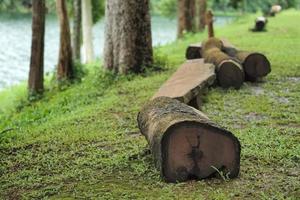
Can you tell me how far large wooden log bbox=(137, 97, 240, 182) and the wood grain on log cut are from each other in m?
2.40

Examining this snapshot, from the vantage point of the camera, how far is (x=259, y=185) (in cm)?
499

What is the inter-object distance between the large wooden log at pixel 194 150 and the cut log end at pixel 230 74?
4414 millimetres

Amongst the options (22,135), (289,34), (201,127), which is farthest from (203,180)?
(289,34)

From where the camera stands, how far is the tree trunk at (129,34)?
11.5 meters

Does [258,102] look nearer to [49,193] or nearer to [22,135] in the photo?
[22,135]

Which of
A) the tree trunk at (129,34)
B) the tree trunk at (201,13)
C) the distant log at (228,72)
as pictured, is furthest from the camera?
the tree trunk at (201,13)

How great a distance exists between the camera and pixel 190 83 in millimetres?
8344

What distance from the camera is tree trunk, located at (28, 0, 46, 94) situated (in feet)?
43.2

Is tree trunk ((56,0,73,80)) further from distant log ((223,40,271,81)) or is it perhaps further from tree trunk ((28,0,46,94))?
distant log ((223,40,271,81))

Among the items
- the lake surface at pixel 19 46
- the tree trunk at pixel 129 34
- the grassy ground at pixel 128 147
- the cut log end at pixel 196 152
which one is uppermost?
the tree trunk at pixel 129 34

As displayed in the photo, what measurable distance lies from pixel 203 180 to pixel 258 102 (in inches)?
152

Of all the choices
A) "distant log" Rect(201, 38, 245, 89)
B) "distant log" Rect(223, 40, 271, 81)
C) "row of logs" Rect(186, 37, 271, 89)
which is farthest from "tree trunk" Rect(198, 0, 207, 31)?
"distant log" Rect(201, 38, 245, 89)

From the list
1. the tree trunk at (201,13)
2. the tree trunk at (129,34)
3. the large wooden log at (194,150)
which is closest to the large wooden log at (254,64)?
the tree trunk at (129,34)

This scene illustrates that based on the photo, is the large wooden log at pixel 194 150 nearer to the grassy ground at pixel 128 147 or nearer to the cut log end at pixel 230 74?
the grassy ground at pixel 128 147
